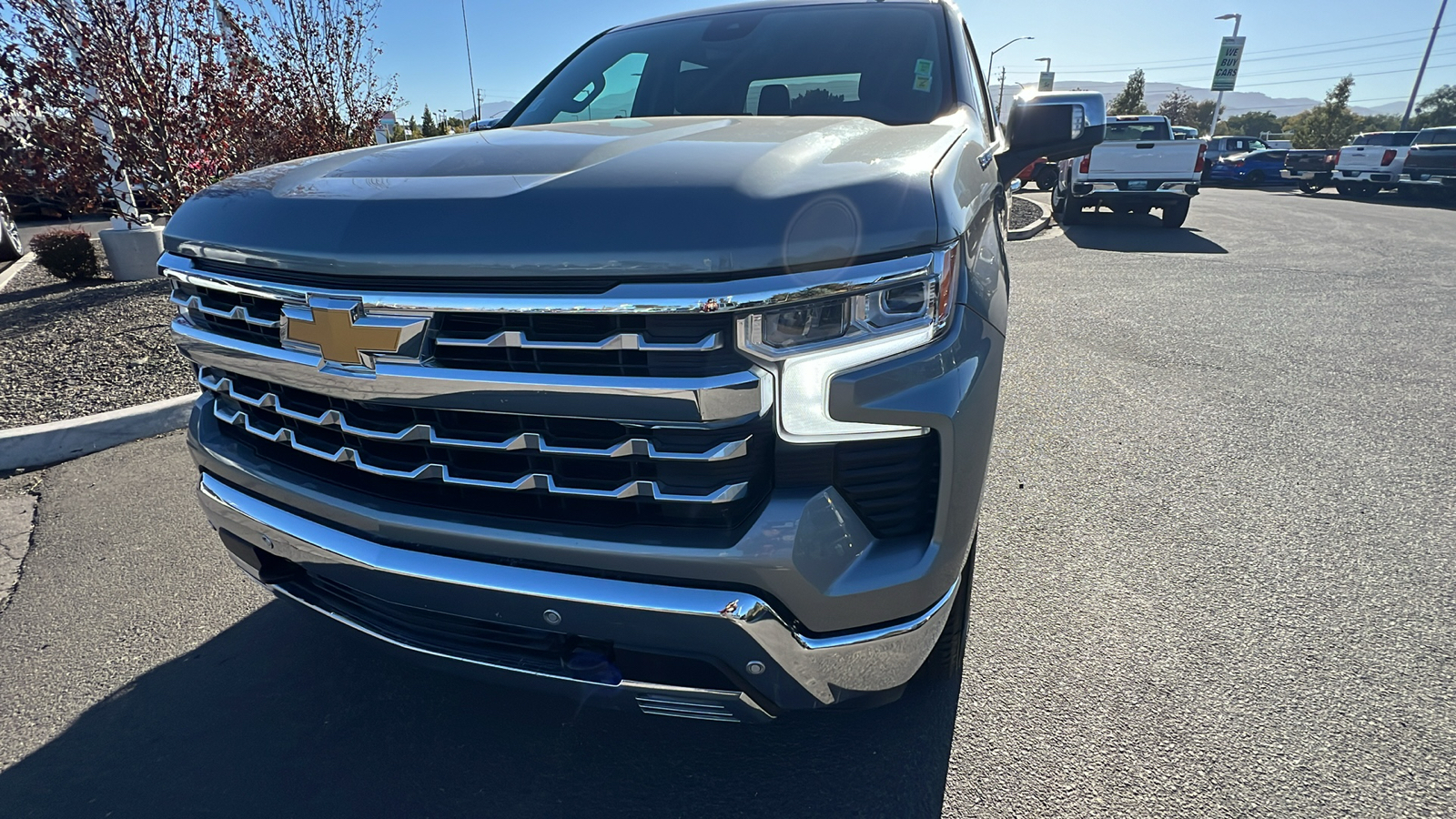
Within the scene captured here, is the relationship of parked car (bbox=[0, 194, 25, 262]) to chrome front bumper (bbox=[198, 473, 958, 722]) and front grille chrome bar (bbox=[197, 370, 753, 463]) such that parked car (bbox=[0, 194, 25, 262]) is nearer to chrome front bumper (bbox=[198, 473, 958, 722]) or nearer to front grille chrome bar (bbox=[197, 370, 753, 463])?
front grille chrome bar (bbox=[197, 370, 753, 463])

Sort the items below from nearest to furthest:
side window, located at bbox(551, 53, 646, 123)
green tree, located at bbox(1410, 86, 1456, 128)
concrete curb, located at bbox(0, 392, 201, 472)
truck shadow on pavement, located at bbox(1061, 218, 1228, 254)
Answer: side window, located at bbox(551, 53, 646, 123), concrete curb, located at bbox(0, 392, 201, 472), truck shadow on pavement, located at bbox(1061, 218, 1228, 254), green tree, located at bbox(1410, 86, 1456, 128)

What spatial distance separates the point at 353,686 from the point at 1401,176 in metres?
23.8

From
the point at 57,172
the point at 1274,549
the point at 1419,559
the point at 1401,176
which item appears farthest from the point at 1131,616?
the point at 1401,176

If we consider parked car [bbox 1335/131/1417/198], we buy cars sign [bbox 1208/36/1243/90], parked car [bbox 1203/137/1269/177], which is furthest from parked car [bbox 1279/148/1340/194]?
we buy cars sign [bbox 1208/36/1243/90]

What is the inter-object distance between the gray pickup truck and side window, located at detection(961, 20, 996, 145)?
91 centimetres

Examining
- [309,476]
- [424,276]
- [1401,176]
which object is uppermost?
[424,276]

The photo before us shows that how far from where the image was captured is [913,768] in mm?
1888

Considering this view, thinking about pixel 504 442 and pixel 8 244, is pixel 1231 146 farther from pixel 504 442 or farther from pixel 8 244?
pixel 504 442

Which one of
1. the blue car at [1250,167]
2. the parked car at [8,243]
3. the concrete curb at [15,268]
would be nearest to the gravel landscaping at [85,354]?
the concrete curb at [15,268]

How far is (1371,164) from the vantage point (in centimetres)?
1869

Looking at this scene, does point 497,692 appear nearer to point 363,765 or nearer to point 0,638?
point 363,765

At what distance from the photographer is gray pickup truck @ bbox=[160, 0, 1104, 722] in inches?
52.5

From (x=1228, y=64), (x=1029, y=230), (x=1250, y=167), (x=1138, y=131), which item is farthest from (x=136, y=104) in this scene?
(x=1228, y=64)

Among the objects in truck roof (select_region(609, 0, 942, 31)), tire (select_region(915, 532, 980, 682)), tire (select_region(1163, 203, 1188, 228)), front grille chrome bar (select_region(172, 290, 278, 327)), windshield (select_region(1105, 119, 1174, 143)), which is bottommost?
tire (select_region(1163, 203, 1188, 228))
